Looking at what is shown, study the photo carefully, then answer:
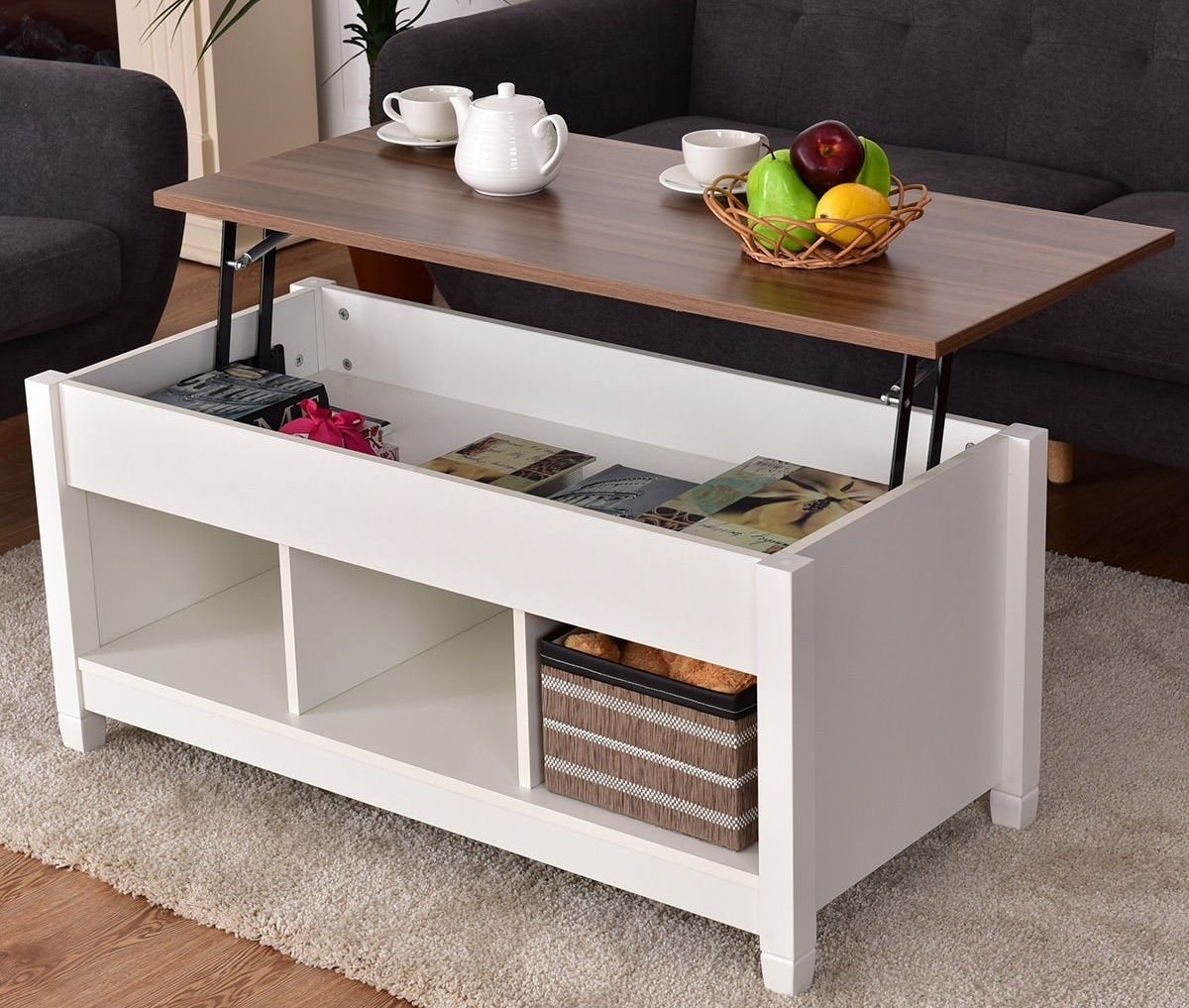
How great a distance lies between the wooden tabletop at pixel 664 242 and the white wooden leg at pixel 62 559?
28 cm

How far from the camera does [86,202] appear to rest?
2.77 metres

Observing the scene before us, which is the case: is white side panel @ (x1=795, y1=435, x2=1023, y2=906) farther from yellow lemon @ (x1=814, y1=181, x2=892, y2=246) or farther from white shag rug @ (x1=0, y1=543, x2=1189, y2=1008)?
yellow lemon @ (x1=814, y1=181, x2=892, y2=246)

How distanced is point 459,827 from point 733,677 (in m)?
0.34

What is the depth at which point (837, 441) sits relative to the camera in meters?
1.91

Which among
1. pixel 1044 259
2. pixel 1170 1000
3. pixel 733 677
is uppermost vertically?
pixel 1044 259

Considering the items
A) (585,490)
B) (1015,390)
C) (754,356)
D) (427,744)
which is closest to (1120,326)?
(1015,390)

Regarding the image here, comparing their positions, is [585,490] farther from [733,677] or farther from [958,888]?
[958,888]

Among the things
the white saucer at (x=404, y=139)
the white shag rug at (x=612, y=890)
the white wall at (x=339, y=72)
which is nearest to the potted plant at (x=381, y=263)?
the white wall at (x=339, y=72)

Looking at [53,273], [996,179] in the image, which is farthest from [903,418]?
[53,273]

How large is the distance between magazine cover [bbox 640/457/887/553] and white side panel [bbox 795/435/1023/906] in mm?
92

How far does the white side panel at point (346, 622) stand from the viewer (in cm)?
183

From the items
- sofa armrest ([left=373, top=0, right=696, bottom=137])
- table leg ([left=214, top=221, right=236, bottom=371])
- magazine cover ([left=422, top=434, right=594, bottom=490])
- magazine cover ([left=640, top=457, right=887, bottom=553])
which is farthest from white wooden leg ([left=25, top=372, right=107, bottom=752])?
sofa armrest ([left=373, top=0, right=696, bottom=137])

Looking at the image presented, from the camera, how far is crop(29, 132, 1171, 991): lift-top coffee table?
62.5 inches

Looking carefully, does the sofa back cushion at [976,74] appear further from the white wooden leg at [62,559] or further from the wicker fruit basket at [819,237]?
the white wooden leg at [62,559]
